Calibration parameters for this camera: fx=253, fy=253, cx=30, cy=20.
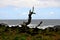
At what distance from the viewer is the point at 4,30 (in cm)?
2333

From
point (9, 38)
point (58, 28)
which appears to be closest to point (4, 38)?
point (9, 38)

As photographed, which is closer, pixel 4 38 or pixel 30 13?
pixel 4 38

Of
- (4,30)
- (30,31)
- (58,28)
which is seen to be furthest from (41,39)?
(58,28)

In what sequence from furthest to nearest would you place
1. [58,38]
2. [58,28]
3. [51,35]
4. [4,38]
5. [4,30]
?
[58,28] → [4,30] → [51,35] → [58,38] → [4,38]

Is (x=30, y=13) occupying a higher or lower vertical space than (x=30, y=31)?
higher

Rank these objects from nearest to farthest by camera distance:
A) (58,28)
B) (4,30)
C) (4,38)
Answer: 1. (4,38)
2. (4,30)
3. (58,28)

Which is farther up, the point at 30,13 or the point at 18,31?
the point at 30,13

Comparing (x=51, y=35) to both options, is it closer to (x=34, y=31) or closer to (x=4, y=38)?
(x=34, y=31)

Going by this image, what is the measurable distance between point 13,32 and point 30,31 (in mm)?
1536

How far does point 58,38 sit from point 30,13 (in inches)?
147

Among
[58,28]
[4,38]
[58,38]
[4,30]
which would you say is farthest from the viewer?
[58,28]

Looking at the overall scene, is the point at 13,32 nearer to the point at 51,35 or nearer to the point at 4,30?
the point at 4,30

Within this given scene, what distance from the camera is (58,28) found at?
26.0 m

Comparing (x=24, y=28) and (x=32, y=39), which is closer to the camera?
(x=32, y=39)
